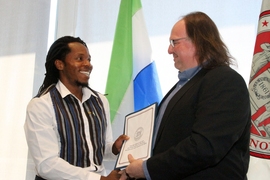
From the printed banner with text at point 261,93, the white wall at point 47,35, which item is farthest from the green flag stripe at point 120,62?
the printed banner with text at point 261,93

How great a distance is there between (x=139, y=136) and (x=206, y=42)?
1.60 ft

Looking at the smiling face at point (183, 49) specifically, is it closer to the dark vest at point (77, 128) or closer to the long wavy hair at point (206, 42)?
the long wavy hair at point (206, 42)

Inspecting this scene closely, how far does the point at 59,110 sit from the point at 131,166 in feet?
2.21

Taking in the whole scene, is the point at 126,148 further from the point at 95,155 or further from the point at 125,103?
the point at 125,103

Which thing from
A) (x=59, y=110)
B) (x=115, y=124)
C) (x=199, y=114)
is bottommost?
(x=115, y=124)

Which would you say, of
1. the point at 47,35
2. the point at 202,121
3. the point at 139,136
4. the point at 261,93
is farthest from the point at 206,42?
the point at 47,35

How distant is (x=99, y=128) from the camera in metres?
2.16

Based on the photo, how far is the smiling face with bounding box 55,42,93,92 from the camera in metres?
2.19

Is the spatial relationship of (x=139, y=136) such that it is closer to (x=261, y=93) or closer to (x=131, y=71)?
(x=261, y=93)

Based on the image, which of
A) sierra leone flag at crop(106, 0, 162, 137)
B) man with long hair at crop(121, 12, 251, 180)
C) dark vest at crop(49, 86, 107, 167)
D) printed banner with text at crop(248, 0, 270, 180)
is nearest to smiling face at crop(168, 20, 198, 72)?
man with long hair at crop(121, 12, 251, 180)

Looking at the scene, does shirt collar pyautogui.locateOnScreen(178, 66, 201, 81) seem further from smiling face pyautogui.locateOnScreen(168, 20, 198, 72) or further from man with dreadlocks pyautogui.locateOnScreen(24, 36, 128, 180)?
man with dreadlocks pyautogui.locateOnScreen(24, 36, 128, 180)

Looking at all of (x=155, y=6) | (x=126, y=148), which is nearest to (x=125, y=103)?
(x=155, y=6)

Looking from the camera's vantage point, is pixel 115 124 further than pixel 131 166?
Yes

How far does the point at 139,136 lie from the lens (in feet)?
5.55
